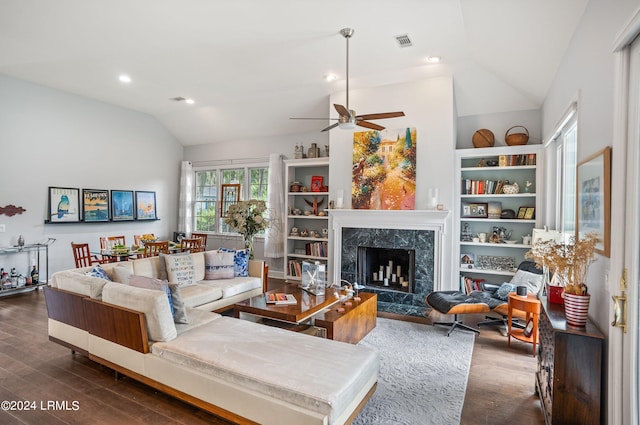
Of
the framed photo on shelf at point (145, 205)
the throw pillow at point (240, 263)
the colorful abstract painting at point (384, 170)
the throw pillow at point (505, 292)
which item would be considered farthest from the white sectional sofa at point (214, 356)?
the framed photo on shelf at point (145, 205)

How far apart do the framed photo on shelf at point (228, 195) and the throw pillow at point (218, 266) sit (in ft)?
10.4

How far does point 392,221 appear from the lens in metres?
5.30

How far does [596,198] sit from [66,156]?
304 inches

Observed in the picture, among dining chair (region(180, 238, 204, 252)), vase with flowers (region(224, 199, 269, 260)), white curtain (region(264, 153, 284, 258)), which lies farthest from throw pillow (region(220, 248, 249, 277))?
white curtain (region(264, 153, 284, 258))

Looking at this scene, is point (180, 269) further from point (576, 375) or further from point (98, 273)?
point (576, 375)

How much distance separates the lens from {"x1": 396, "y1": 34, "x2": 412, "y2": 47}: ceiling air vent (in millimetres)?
4039

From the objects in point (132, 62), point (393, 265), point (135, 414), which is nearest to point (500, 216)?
point (393, 265)

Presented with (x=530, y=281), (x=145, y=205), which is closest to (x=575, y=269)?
(x=530, y=281)

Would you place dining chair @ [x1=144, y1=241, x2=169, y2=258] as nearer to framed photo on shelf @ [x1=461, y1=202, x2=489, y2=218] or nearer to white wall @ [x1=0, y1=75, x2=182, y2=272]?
white wall @ [x1=0, y1=75, x2=182, y2=272]

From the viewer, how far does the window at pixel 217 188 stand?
25.3 feet

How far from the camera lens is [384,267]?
5.68m

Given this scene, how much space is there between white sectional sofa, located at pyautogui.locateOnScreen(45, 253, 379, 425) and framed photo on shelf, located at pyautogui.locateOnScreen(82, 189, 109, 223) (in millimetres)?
3808

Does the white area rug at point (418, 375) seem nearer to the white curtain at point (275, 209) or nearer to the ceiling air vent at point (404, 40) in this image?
the white curtain at point (275, 209)

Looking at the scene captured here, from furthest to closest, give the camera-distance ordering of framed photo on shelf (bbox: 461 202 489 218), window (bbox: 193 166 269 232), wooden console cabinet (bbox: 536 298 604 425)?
window (bbox: 193 166 269 232), framed photo on shelf (bbox: 461 202 489 218), wooden console cabinet (bbox: 536 298 604 425)
